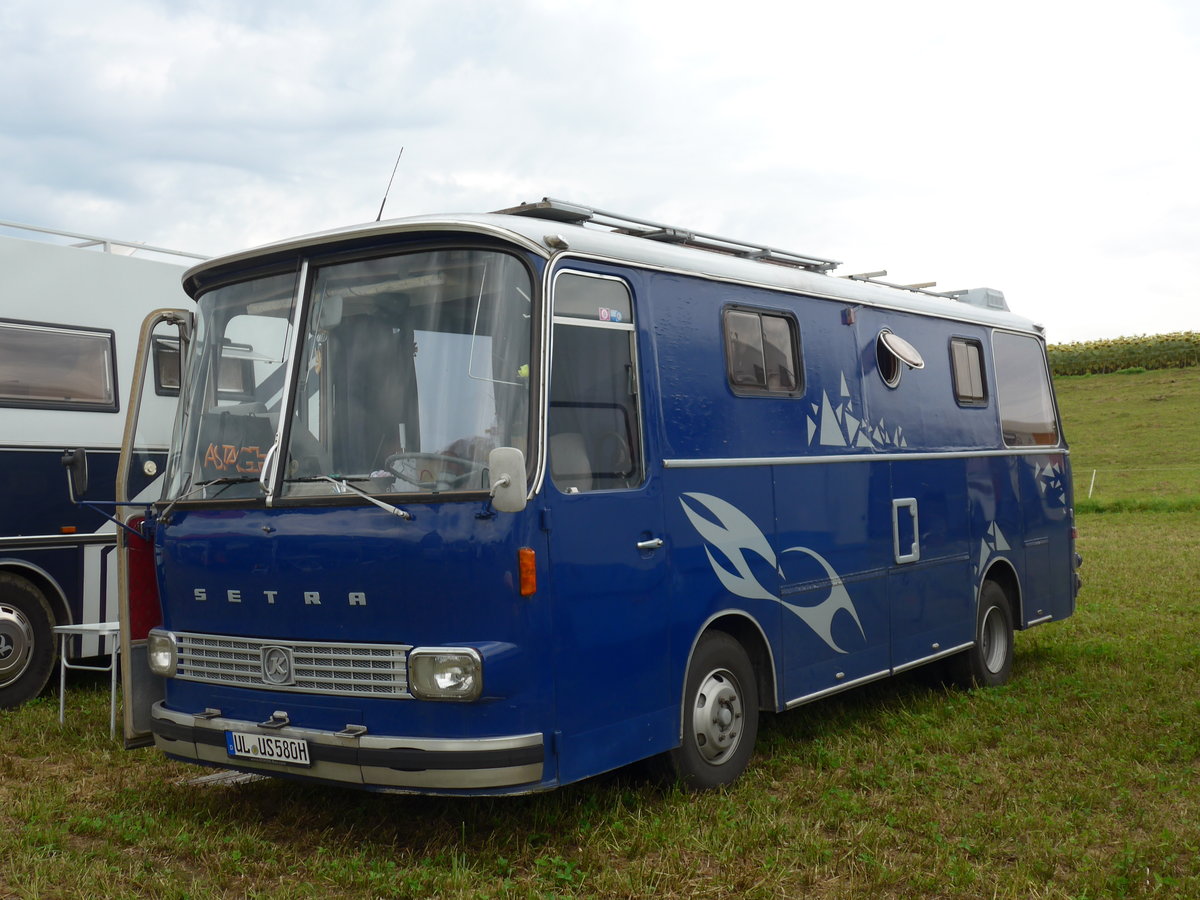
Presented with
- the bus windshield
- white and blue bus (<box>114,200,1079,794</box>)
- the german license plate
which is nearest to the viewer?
white and blue bus (<box>114,200,1079,794</box>)

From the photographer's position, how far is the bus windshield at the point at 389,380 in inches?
223

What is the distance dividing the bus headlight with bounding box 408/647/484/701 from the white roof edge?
6.12 feet

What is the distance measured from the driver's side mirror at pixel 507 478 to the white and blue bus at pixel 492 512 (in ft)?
0.04

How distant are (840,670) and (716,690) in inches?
56.0

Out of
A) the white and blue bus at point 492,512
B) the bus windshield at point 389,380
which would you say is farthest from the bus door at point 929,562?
the bus windshield at point 389,380

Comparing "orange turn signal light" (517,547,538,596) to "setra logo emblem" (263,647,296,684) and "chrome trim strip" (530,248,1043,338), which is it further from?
"chrome trim strip" (530,248,1043,338)

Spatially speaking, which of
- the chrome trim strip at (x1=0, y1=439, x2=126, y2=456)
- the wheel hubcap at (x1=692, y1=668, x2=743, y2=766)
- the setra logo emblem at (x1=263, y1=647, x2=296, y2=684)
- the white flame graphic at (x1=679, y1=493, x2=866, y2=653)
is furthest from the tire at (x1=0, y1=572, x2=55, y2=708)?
the white flame graphic at (x1=679, y1=493, x2=866, y2=653)

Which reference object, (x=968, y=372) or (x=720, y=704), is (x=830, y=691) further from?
(x=968, y=372)

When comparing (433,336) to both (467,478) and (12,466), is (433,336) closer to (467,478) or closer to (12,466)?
(467,478)

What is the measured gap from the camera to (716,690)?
269 inches

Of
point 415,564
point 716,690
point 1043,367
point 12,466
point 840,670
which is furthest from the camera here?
point 1043,367

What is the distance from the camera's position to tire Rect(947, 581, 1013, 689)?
9.74 meters

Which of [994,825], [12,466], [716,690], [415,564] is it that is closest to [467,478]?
[415,564]

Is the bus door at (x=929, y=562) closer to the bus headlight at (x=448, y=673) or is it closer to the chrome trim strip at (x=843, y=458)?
the chrome trim strip at (x=843, y=458)
